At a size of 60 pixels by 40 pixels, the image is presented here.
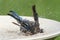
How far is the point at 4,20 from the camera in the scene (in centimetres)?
272

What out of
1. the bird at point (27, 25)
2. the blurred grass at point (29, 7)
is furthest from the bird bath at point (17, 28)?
the blurred grass at point (29, 7)

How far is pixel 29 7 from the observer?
4711 mm

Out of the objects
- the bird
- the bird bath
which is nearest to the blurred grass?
the bird bath

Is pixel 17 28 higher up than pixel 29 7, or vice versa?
pixel 29 7

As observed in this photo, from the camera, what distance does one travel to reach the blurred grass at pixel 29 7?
4605mm

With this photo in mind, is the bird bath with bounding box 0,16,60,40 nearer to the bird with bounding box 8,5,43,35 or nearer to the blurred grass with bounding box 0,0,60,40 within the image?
the bird with bounding box 8,5,43,35

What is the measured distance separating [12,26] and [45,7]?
2.16 m

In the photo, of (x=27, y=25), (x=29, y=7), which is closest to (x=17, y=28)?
(x=27, y=25)

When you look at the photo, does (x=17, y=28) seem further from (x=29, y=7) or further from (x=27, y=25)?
(x=29, y=7)

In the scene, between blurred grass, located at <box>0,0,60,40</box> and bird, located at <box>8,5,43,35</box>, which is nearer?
bird, located at <box>8,5,43,35</box>

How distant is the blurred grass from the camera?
461 centimetres

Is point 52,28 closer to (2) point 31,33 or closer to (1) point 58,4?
(2) point 31,33

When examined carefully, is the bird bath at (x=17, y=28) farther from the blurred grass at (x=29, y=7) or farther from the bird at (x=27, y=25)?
the blurred grass at (x=29, y=7)

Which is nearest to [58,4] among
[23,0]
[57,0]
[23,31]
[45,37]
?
[57,0]
